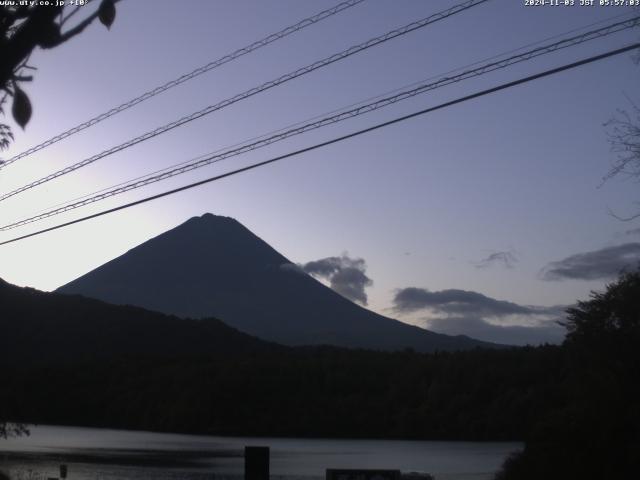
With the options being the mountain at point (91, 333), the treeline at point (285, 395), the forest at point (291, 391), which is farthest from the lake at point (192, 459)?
the mountain at point (91, 333)

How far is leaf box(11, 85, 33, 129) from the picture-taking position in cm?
372

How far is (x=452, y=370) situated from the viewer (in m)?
97.5

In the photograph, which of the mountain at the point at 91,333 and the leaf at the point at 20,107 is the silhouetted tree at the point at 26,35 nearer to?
the leaf at the point at 20,107

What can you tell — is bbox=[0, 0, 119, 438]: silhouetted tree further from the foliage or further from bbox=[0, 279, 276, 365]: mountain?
bbox=[0, 279, 276, 365]: mountain

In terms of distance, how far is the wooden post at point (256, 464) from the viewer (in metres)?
7.26

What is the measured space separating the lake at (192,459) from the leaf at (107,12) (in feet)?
94.8

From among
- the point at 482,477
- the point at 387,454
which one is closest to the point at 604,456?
the point at 482,477

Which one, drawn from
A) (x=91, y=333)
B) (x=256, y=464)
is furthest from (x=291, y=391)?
(x=256, y=464)

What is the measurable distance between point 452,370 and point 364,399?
10.3 meters

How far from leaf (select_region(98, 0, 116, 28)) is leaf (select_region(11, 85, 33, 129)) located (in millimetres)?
449

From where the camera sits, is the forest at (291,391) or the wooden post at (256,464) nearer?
the wooden post at (256,464)

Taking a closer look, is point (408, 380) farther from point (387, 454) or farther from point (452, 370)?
point (387, 454)

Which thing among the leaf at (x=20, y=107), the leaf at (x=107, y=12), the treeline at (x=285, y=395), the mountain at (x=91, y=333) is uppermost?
the mountain at (x=91, y=333)

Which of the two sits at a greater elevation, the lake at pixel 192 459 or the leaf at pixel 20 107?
the leaf at pixel 20 107
